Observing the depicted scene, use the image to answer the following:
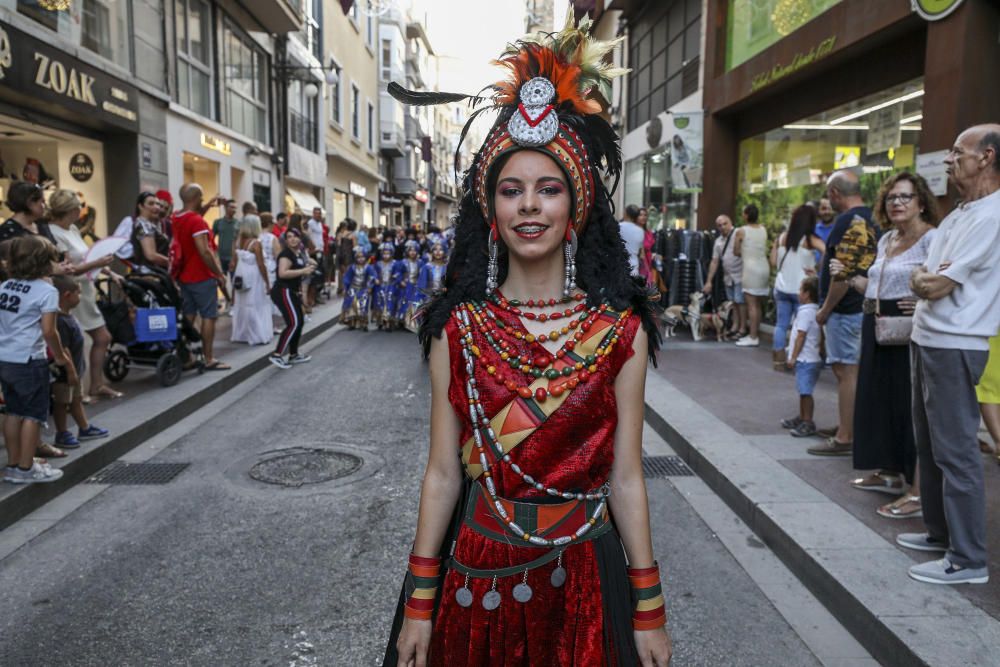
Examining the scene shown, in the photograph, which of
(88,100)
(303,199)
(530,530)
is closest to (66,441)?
(530,530)

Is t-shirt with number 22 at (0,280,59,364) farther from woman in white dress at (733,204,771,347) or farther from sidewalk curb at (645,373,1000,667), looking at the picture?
woman in white dress at (733,204,771,347)

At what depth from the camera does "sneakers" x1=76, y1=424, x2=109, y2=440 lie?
5703 millimetres

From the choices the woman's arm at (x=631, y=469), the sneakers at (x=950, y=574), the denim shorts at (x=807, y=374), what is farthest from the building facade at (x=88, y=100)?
the sneakers at (x=950, y=574)

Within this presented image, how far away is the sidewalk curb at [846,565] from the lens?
2.89m

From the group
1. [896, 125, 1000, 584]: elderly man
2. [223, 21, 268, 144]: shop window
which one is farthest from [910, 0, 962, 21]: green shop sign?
[223, 21, 268, 144]: shop window

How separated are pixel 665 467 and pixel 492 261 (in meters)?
4.23

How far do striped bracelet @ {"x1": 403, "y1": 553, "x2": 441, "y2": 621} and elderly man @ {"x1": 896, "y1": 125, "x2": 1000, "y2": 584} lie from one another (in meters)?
2.70

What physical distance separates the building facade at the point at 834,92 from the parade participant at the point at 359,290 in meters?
6.87

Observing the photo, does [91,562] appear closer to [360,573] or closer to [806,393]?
[360,573]

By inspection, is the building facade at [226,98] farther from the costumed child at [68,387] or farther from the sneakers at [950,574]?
the sneakers at [950,574]

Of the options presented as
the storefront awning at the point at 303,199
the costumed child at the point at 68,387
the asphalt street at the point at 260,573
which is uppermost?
the storefront awning at the point at 303,199

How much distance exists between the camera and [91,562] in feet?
12.9

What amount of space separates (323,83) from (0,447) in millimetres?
23097

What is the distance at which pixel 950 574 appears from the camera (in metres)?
3.35
